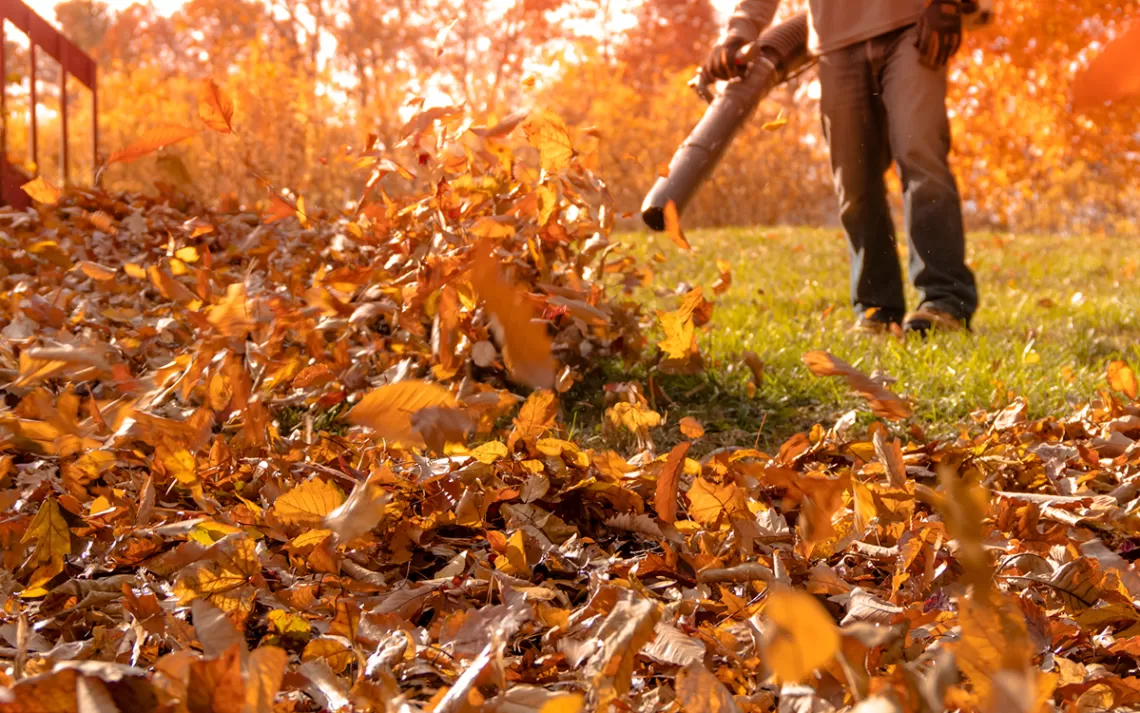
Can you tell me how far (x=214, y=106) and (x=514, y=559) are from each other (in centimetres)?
87

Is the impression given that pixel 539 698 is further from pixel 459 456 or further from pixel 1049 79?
pixel 1049 79

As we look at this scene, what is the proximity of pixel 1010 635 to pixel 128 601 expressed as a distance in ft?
3.48

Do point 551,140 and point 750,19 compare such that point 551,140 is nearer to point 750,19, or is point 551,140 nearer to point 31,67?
point 750,19

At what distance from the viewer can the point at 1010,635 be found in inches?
34.4

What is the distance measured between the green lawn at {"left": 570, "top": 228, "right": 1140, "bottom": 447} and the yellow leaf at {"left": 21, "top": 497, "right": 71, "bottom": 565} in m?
1.27

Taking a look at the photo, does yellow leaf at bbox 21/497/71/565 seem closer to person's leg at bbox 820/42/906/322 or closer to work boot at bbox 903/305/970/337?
work boot at bbox 903/305/970/337

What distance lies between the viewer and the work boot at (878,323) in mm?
3506

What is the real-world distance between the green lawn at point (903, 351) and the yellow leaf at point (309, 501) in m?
1.11

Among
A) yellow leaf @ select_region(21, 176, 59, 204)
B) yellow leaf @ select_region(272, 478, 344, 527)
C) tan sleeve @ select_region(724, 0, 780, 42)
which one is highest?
tan sleeve @ select_region(724, 0, 780, 42)

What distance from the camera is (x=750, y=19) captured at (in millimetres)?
3791

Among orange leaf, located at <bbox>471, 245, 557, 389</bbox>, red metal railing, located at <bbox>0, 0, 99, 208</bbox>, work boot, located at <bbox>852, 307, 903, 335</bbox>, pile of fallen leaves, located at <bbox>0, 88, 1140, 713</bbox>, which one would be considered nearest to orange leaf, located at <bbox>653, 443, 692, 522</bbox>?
pile of fallen leaves, located at <bbox>0, 88, 1140, 713</bbox>

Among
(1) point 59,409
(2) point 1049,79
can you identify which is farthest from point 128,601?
(2) point 1049,79

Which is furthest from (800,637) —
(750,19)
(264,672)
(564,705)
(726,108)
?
(750,19)

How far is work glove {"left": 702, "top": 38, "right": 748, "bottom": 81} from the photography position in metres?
3.54
